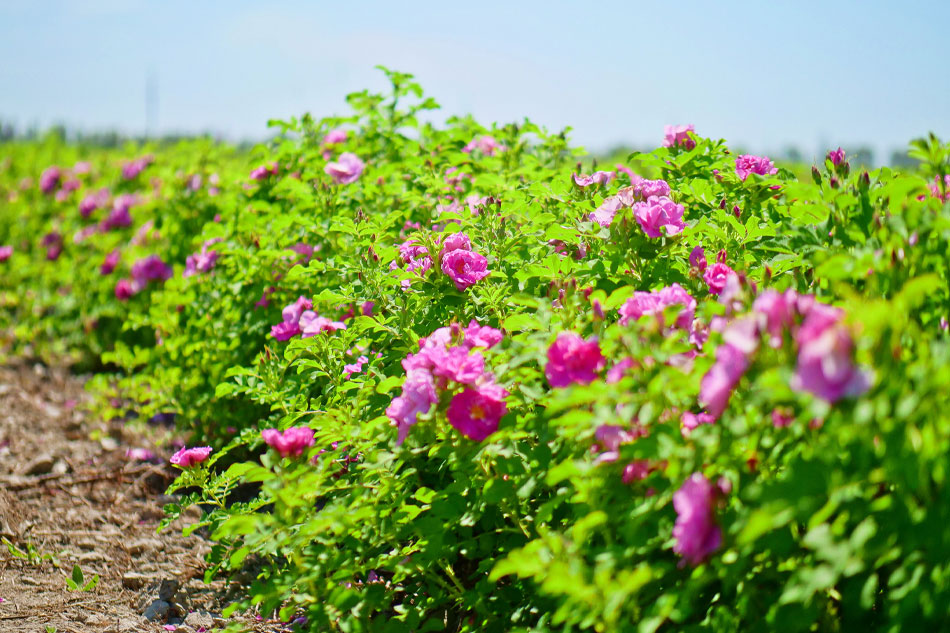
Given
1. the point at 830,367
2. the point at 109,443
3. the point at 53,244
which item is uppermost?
the point at 830,367

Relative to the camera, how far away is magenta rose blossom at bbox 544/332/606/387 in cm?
162

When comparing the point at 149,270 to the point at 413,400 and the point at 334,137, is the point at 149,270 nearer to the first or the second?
the point at 334,137

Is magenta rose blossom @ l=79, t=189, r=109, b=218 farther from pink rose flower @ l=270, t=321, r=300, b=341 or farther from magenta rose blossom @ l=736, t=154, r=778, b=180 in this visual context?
magenta rose blossom @ l=736, t=154, r=778, b=180

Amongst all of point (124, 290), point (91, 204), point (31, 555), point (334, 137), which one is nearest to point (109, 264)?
point (124, 290)

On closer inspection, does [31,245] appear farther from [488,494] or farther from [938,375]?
[938,375]

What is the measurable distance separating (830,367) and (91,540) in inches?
118

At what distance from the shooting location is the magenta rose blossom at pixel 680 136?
2.79 meters

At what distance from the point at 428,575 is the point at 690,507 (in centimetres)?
100

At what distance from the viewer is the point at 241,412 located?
368cm

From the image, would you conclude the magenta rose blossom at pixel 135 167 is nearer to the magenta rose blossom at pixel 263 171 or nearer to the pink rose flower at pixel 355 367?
the magenta rose blossom at pixel 263 171

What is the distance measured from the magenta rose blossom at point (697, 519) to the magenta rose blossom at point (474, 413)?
1.83ft

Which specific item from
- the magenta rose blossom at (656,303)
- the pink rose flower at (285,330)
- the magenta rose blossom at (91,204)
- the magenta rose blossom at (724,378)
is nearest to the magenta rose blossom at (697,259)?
the magenta rose blossom at (656,303)

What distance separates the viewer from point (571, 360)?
1629mm

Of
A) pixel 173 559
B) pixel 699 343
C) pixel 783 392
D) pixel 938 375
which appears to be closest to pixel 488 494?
pixel 699 343
